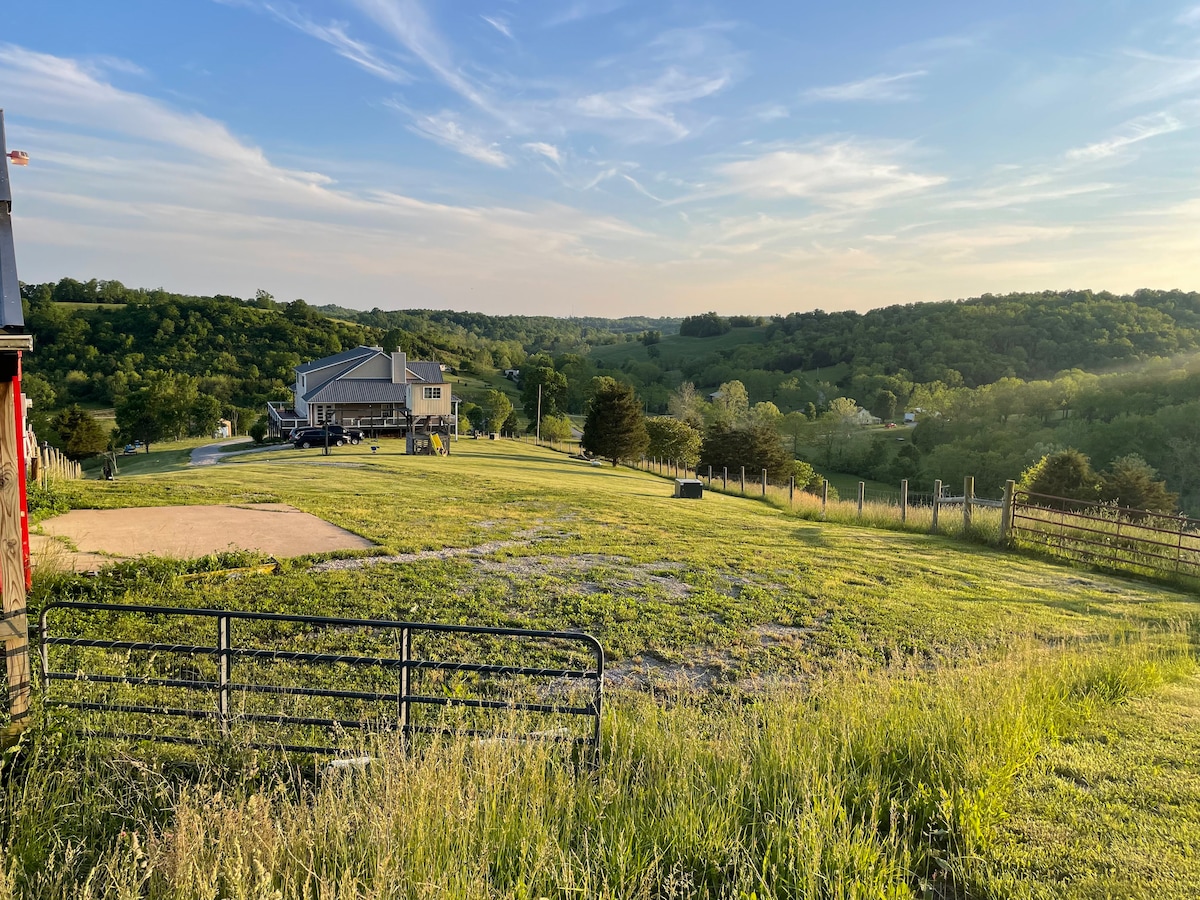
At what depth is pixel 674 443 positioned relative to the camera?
5688 centimetres

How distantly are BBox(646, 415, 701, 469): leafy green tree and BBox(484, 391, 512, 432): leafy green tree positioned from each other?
2082cm

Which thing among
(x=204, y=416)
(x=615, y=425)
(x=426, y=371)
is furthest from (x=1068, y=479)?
(x=204, y=416)

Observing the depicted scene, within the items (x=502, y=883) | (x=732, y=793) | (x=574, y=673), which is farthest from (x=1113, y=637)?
(x=502, y=883)

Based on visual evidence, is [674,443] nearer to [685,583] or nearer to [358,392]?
[358,392]

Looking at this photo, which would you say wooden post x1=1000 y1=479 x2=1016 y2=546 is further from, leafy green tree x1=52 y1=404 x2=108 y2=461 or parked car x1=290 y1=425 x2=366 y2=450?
leafy green tree x1=52 y1=404 x2=108 y2=461

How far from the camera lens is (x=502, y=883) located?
353 centimetres

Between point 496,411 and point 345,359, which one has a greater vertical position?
point 345,359

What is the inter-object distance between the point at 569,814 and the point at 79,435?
67.4 m

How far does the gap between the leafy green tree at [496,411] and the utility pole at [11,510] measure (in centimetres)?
6791

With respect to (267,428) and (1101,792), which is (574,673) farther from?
(267,428)

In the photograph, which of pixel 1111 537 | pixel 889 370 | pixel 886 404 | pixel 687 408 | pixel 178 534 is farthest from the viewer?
pixel 889 370

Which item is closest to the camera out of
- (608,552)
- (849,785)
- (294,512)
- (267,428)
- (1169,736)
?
(849,785)

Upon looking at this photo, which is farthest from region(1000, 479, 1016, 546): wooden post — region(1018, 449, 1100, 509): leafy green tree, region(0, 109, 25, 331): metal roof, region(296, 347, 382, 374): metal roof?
region(296, 347, 382, 374): metal roof

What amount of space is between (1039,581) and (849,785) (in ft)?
38.3
